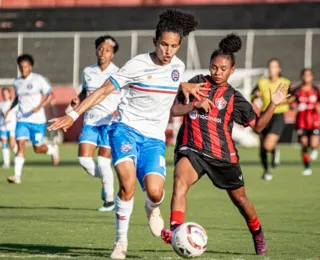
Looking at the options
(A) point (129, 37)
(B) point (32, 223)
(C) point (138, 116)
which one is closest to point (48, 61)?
(A) point (129, 37)

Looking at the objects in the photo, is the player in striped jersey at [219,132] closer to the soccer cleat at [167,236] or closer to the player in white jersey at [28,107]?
the soccer cleat at [167,236]

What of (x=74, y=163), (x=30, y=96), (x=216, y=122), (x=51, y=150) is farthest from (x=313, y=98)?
(x=216, y=122)

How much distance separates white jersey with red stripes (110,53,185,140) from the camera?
373 inches

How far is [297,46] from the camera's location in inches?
1560

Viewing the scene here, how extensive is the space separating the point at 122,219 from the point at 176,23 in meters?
1.88

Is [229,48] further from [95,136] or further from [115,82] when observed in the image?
[95,136]

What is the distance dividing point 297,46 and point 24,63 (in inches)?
871

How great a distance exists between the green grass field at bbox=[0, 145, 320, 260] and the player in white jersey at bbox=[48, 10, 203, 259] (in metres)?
0.68

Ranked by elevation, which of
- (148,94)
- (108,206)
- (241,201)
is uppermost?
(148,94)

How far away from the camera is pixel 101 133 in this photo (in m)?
14.2

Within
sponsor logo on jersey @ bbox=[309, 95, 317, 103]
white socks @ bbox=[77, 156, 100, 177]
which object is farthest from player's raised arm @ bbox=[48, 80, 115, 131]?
sponsor logo on jersey @ bbox=[309, 95, 317, 103]

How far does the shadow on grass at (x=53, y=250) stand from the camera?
9391 millimetres

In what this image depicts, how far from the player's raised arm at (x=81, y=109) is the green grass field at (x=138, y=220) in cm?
129

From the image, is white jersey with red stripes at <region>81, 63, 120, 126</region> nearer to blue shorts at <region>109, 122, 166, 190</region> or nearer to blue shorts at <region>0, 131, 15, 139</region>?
blue shorts at <region>109, 122, 166, 190</region>
